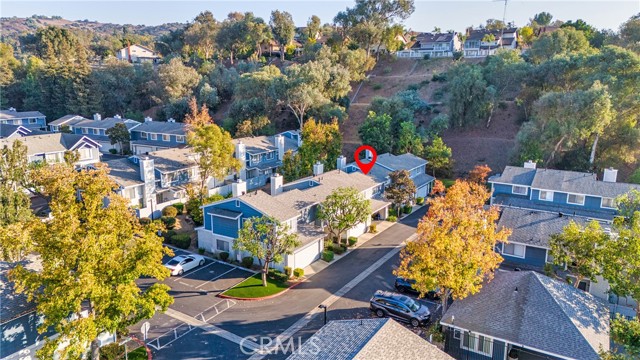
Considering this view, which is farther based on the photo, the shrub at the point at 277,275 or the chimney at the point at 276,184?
the chimney at the point at 276,184

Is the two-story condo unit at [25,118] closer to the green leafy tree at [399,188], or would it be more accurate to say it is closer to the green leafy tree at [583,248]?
the green leafy tree at [399,188]

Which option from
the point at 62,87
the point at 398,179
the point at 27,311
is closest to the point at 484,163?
the point at 398,179

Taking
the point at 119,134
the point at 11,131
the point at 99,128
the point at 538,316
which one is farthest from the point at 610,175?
the point at 11,131

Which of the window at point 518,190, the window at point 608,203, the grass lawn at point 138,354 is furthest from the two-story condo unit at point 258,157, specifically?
the window at point 608,203

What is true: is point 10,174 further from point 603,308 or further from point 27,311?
point 603,308

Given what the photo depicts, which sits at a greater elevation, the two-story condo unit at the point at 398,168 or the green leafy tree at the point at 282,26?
the green leafy tree at the point at 282,26

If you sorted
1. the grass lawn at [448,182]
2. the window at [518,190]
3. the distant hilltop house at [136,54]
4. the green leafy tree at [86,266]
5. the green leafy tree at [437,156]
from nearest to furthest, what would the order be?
the green leafy tree at [86,266]
the window at [518,190]
the grass lawn at [448,182]
the green leafy tree at [437,156]
the distant hilltop house at [136,54]

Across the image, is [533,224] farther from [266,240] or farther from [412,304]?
[266,240]
